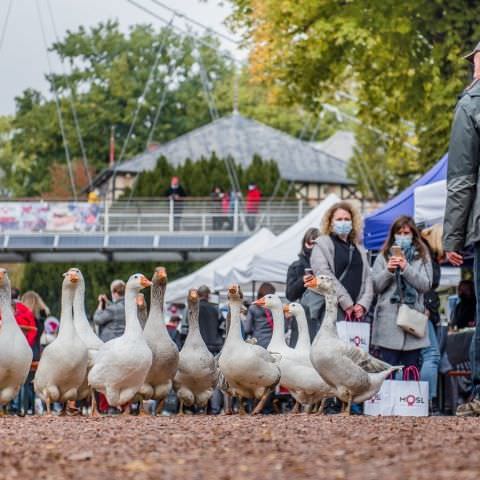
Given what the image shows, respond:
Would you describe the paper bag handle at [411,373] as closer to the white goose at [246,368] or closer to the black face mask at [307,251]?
the white goose at [246,368]

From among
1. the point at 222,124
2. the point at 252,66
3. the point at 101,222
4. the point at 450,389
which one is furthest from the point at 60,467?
the point at 222,124

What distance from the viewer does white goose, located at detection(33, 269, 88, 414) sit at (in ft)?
45.6

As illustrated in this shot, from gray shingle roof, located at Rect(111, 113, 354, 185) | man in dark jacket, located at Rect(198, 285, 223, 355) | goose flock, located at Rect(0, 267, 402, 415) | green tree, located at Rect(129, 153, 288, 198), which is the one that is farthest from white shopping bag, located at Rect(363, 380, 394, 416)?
gray shingle roof, located at Rect(111, 113, 354, 185)

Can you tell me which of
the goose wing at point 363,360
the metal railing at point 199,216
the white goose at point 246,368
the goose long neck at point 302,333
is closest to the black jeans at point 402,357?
the goose long neck at point 302,333

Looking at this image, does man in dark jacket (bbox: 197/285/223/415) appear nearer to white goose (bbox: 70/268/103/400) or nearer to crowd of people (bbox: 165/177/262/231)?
white goose (bbox: 70/268/103/400)

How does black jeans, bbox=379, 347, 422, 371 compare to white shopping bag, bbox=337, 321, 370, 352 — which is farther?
black jeans, bbox=379, 347, 422, 371

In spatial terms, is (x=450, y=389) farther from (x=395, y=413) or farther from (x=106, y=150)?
(x=106, y=150)

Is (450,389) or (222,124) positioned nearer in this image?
(450,389)

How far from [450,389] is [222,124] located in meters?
90.9

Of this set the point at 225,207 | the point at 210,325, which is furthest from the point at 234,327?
the point at 225,207

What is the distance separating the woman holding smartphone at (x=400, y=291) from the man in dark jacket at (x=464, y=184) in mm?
2883

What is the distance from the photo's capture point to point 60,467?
7.22 m

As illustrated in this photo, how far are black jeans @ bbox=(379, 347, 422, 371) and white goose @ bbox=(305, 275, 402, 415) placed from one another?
4.38ft

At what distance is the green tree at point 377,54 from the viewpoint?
29.5 m
